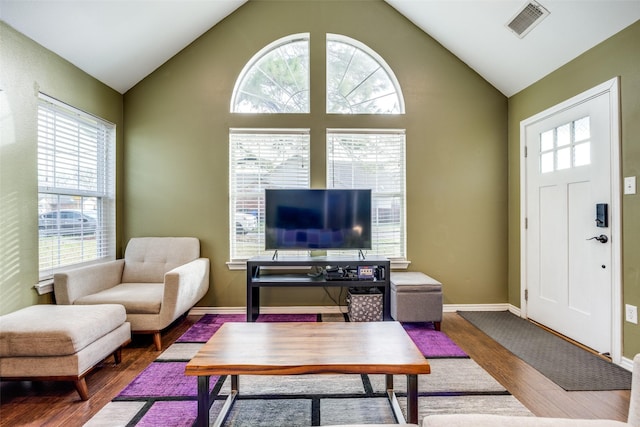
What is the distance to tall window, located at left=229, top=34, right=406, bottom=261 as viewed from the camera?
11.2ft

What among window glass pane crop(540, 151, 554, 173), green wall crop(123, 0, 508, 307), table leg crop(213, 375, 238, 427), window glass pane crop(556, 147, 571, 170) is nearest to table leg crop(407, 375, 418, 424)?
table leg crop(213, 375, 238, 427)

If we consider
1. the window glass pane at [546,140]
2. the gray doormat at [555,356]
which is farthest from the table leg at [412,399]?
the window glass pane at [546,140]

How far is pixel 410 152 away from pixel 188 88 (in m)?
2.53

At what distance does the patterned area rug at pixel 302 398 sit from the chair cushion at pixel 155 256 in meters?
1.08

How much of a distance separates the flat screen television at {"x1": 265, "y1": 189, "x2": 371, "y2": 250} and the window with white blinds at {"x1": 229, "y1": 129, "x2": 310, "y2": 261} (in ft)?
1.00

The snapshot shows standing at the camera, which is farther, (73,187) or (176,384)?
(73,187)

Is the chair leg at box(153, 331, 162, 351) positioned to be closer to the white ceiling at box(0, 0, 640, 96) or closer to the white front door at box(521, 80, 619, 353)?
the white ceiling at box(0, 0, 640, 96)

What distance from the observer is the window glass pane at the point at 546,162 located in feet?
9.57

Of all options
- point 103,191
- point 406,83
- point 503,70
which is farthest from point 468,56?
point 103,191

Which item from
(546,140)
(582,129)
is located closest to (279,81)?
(546,140)

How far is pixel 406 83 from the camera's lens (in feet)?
11.3

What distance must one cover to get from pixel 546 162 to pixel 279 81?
2.86 metres

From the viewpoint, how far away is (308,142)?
340 cm

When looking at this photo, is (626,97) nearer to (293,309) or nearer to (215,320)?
(293,309)
